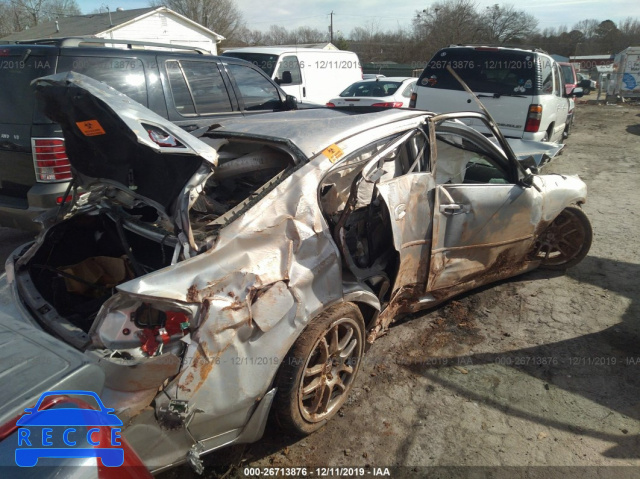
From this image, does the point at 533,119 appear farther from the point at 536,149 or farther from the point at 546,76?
the point at 536,149

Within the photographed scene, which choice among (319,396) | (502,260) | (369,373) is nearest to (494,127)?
(502,260)

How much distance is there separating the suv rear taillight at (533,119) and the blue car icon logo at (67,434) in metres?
8.02

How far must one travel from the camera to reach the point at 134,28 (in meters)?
25.8

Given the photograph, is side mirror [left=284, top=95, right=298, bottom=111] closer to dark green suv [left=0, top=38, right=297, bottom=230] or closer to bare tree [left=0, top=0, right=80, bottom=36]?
dark green suv [left=0, top=38, right=297, bottom=230]

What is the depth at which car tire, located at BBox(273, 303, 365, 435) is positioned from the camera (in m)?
2.28

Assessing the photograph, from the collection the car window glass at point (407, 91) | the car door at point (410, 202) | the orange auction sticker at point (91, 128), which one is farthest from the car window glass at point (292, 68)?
the orange auction sticker at point (91, 128)

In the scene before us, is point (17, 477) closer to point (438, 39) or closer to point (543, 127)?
point (543, 127)

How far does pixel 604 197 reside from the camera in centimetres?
745

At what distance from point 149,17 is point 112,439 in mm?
30216

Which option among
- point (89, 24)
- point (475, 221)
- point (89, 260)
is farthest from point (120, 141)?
point (89, 24)

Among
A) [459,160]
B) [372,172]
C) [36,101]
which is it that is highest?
[36,101]

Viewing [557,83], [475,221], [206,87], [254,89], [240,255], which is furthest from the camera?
[557,83]

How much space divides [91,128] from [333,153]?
1.29 meters

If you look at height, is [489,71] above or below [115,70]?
below
